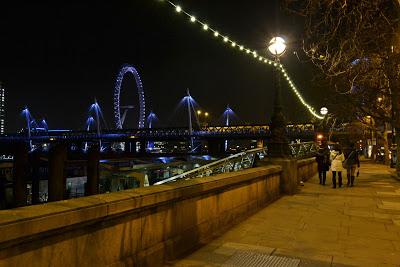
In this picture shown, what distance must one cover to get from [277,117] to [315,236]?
6.68 m

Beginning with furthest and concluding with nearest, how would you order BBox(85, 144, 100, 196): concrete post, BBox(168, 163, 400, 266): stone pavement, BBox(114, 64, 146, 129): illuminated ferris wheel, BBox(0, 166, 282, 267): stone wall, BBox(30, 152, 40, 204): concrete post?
BBox(114, 64, 146, 129): illuminated ferris wheel < BBox(30, 152, 40, 204): concrete post < BBox(85, 144, 100, 196): concrete post < BBox(168, 163, 400, 266): stone pavement < BBox(0, 166, 282, 267): stone wall

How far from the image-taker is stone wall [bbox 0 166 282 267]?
3688 millimetres

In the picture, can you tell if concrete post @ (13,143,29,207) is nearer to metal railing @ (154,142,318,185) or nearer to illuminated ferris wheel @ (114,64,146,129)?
metal railing @ (154,142,318,185)

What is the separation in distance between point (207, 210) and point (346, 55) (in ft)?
33.9

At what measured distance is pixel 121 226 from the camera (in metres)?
5.10

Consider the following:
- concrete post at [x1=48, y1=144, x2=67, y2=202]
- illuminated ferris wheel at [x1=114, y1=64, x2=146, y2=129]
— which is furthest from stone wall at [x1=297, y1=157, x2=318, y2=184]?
illuminated ferris wheel at [x1=114, y1=64, x2=146, y2=129]

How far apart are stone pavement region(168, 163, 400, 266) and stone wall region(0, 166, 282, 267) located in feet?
1.26

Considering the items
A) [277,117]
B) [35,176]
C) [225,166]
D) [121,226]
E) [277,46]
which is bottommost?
[35,176]

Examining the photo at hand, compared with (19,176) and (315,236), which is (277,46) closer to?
(315,236)

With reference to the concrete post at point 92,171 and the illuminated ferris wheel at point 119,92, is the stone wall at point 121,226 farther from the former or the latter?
the illuminated ferris wheel at point 119,92

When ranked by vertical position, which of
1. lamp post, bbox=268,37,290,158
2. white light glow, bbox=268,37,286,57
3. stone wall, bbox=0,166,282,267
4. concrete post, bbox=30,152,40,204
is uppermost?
white light glow, bbox=268,37,286,57

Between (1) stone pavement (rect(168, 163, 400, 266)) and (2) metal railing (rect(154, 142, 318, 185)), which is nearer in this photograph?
(1) stone pavement (rect(168, 163, 400, 266))

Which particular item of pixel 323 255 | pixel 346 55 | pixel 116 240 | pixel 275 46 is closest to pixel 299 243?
pixel 323 255

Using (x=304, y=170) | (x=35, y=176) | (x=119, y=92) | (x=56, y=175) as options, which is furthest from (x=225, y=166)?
(x=119, y=92)
